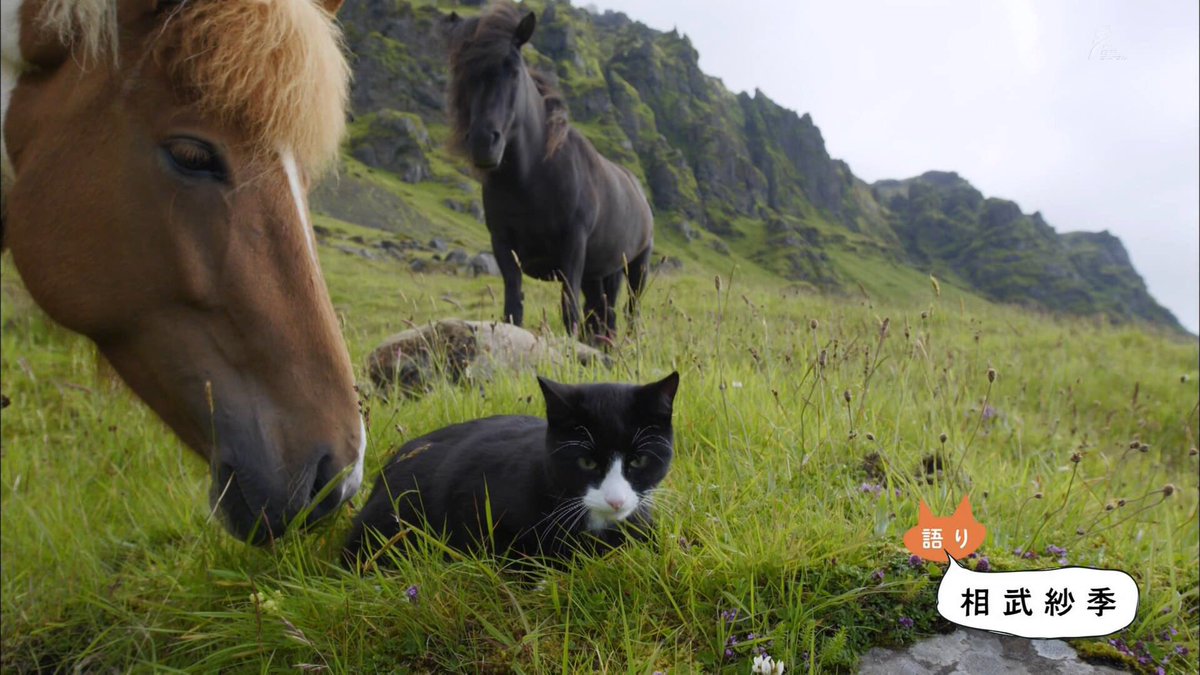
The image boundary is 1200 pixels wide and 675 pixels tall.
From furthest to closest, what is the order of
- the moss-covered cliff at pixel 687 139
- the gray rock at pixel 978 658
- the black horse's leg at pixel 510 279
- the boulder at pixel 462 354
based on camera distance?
1. the moss-covered cliff at pixel 687 139
2. the black horse's leg at pixel 510 279
3. the boulder at pixel 462 354
4. the gray rock at pixel 978 658

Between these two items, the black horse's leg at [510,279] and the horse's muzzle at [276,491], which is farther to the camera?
the black horse's leg at [510,279]

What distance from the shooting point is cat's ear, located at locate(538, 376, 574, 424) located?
6.37 feet

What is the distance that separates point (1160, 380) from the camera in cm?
812

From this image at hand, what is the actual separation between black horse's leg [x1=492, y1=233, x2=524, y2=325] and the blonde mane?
3831mm

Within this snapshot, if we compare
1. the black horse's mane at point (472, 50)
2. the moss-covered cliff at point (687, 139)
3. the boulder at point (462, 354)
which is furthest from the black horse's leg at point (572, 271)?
the black horse's mane at point (472, 50)

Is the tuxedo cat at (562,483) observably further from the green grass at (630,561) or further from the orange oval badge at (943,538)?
the orange oval badge at (943,538)

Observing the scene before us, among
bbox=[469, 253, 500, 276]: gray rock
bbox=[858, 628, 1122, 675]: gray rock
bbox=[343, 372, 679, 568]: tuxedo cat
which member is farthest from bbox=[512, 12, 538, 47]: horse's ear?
bbox=[469, 253, 500, 276]: gray rock

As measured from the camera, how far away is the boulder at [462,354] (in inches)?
163

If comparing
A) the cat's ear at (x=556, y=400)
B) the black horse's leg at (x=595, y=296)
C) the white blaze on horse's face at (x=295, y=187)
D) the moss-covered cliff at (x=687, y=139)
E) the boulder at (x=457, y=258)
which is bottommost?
the boulder at (x=457, y=258)

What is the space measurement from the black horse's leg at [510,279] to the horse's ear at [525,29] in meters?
1.65

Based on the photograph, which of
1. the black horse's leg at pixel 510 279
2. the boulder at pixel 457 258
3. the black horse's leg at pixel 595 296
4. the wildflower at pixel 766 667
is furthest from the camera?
the boulder at pixel 457 258

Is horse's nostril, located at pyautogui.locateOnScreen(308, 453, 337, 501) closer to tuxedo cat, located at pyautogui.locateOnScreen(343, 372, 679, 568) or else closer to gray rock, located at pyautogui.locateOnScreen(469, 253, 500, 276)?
tuxedo cat, located at pyautogui.locateOnScreen(343, 372, 679, 568)

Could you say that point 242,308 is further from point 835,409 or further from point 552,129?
point 552,129

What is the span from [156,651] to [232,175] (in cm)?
154
